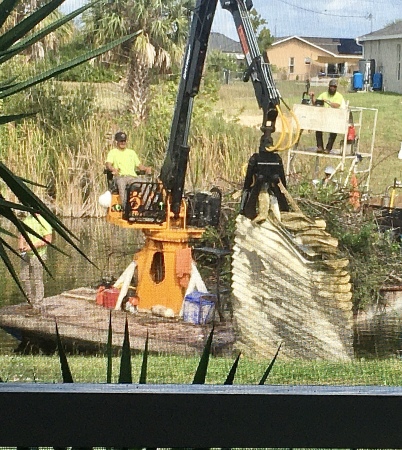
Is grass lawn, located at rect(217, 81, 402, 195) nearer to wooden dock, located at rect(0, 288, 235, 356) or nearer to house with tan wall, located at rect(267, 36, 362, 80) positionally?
house with tan wall, located at rect(267, 36, 362, 80)

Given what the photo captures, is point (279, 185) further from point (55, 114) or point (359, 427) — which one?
point (359, 427)

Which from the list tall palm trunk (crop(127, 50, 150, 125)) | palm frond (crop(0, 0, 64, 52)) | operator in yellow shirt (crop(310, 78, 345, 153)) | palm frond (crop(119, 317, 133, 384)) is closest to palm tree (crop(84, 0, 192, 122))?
tall palm trunk (crop(127, 50, 150, 125))

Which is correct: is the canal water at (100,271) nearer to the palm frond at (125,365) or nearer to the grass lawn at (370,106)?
the grass lawn at (370,106)

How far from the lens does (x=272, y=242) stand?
2279mm

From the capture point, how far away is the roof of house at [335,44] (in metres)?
2.23

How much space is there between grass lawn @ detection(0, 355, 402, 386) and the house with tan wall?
785 millimetres

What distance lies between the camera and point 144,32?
218cm

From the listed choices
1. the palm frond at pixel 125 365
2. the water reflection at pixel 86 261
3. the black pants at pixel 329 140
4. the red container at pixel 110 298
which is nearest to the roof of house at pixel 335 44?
the black pants at pixel 329 140

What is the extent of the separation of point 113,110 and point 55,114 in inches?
6.7

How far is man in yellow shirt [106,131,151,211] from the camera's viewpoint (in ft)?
7.39

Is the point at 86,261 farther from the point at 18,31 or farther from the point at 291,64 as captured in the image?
the point at 18,31

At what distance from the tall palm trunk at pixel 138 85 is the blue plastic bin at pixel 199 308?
1.71 feet

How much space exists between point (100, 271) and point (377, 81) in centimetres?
95

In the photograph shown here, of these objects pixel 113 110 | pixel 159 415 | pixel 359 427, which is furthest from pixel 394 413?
pixel 113 110
